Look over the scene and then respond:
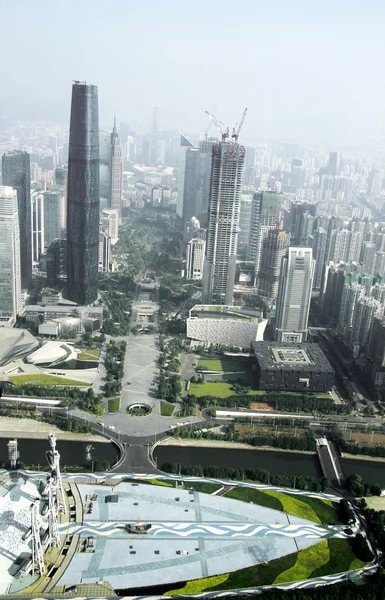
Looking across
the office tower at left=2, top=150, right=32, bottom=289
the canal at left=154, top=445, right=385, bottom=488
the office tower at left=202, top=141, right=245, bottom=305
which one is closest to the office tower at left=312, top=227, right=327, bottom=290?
the office tower at left=202, top=141, right=245, bottom=305

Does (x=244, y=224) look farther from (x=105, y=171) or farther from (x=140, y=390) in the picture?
(x=140, y=390)

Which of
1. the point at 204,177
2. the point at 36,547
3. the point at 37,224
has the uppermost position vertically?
the point at 204,177

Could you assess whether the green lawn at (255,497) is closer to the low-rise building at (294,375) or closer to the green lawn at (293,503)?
the green lawn at (293,503)

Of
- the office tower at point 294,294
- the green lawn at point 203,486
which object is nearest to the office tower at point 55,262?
the office tower at point 294,294

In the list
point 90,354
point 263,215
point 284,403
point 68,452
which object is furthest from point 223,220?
point 68,452

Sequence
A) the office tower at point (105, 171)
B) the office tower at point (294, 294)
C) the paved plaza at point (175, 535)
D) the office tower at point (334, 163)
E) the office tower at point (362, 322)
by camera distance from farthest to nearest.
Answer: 1. the office tower at point (334, 163)
2. the office tower at point (105, 171)
3. the office tower at point (294, 294)
4. the office tower at point (362, 322)
5. the paved plaza at point (175, 535)

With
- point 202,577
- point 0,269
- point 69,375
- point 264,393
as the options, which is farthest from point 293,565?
point 0,269
